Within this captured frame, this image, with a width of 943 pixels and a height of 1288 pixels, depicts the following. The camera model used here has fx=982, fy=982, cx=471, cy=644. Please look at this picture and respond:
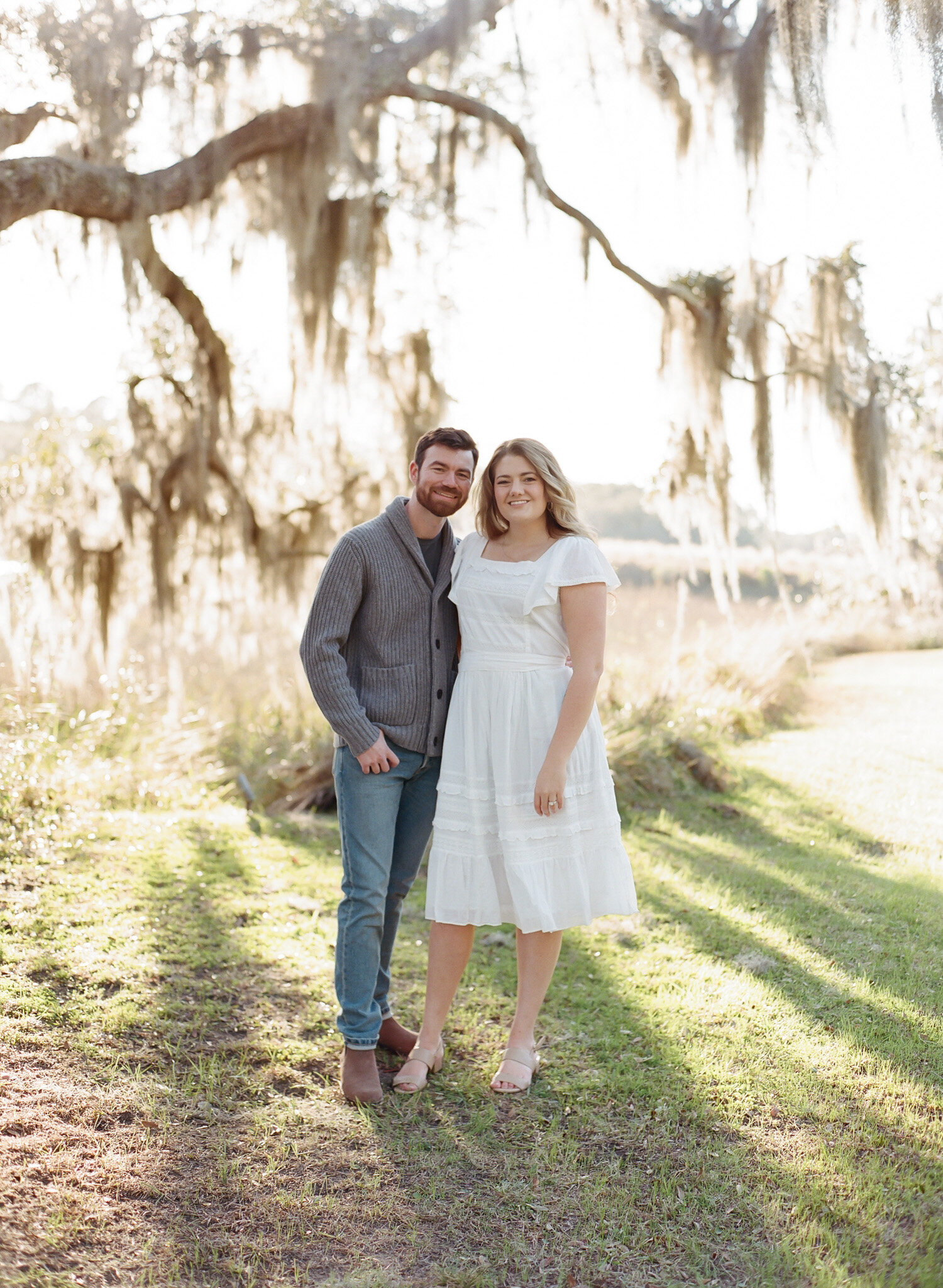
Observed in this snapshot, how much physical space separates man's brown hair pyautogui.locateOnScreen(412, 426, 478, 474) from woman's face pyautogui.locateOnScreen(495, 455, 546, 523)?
119 mm

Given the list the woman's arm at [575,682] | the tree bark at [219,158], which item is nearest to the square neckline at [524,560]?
the woman's arm at [575,682]

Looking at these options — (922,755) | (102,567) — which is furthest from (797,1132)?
(102,567)

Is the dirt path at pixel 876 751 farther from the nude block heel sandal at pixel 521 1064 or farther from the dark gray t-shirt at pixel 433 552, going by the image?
the dark gray t-shirt at pixel 433 552

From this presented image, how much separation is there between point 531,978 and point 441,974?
26 centimetres

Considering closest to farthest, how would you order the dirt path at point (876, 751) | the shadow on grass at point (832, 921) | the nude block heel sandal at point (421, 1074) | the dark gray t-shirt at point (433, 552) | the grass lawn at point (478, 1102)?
the grass lawn at point (478, 1102) < the nude block heel sandal at point (421, 1074) < the dark gray t-shirt at point (433, 552) < the shadow on grass at point (832, 921) < the dirt path at point (876, 751)

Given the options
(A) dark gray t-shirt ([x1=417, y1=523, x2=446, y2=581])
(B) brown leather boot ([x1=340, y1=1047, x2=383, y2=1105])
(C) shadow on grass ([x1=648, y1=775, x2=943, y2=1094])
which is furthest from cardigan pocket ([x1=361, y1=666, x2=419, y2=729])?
(C) shadow on grass ([x1=648, y1=775, x2=943, y2=1094])

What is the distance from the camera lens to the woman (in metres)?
2.67

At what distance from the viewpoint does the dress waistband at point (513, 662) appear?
2.72 meters

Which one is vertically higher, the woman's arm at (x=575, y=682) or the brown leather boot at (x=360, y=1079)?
the woman's arm at (x=575, y=682)

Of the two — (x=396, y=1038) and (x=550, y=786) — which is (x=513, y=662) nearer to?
(x=550, y=786)

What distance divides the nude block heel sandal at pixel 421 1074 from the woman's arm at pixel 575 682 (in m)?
0.81

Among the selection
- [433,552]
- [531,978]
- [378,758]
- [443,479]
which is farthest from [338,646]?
[531,978]

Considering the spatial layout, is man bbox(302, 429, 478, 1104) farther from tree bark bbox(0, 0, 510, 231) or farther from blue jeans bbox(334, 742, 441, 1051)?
tree bark bbox(0, 0, 510, 231)

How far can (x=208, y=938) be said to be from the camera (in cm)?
371
